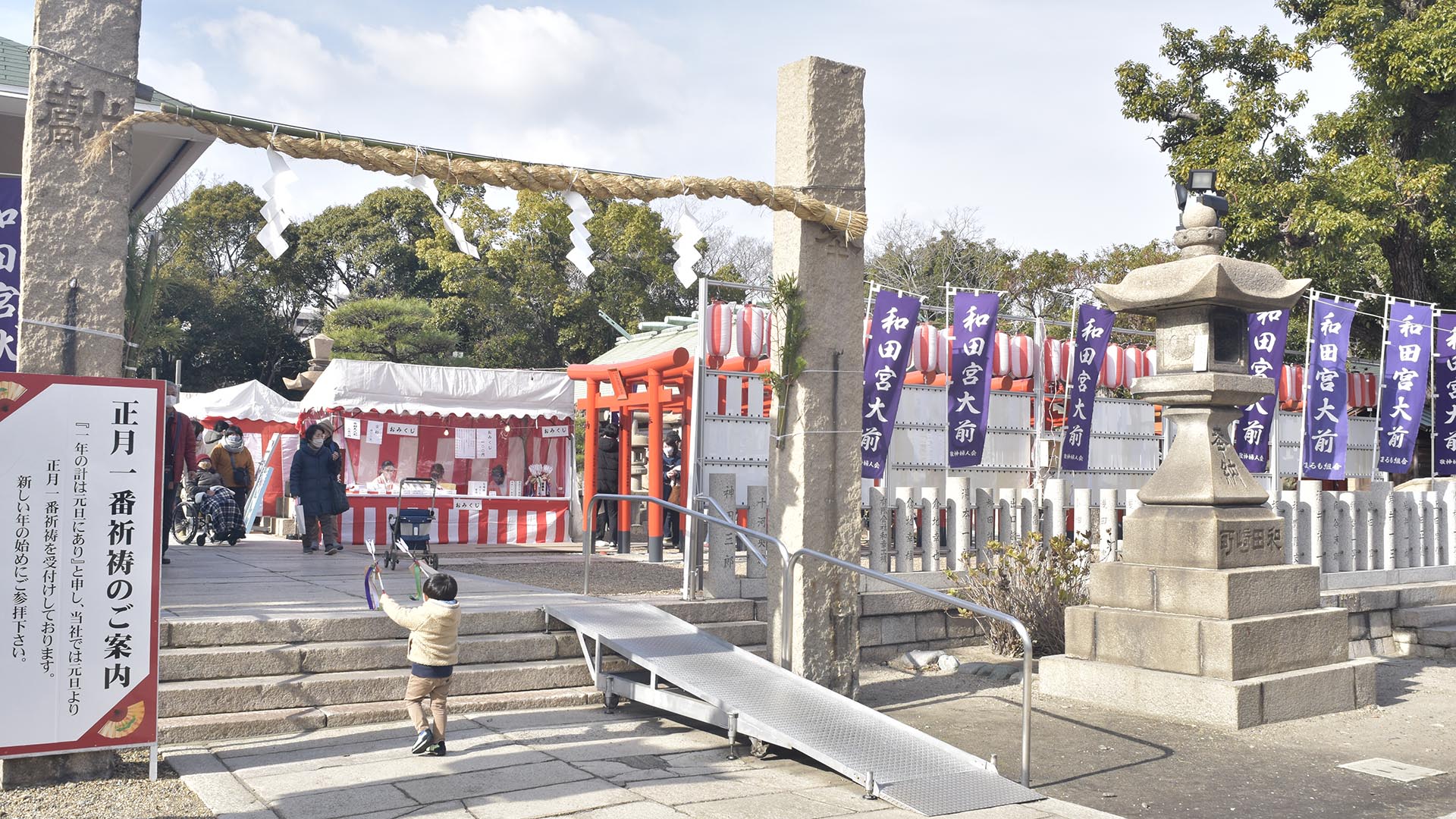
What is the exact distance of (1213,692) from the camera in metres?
7.10

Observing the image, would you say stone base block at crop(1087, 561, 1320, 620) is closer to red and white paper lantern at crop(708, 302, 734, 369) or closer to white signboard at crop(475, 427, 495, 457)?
red and white paper lantern at crop(708, 302, 734, 369)

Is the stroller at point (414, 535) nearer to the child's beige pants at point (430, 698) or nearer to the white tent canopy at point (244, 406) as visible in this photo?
the child's beige pants at point (430, 698)

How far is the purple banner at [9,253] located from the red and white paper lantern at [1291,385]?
14.5 meters

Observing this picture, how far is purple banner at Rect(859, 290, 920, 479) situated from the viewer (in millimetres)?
10328

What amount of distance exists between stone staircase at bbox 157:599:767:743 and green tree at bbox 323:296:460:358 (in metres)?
23.1

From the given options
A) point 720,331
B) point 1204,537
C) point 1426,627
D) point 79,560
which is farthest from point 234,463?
point 1426,627

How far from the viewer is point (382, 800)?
16.3 feet

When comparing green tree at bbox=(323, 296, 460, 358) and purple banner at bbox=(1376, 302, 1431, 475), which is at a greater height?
green tree at bbox=(323, 296, 460, 358)

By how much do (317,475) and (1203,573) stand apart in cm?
909

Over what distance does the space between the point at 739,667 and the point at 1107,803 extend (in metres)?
2.26

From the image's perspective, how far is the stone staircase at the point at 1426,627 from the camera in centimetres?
1062

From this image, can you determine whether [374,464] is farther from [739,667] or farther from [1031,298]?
[1031,298]

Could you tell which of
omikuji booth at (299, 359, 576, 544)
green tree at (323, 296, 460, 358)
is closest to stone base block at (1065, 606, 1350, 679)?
omikuji booth at (299, 359, 576, 544)

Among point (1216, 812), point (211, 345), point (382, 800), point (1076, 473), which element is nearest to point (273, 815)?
point (382, 800)
